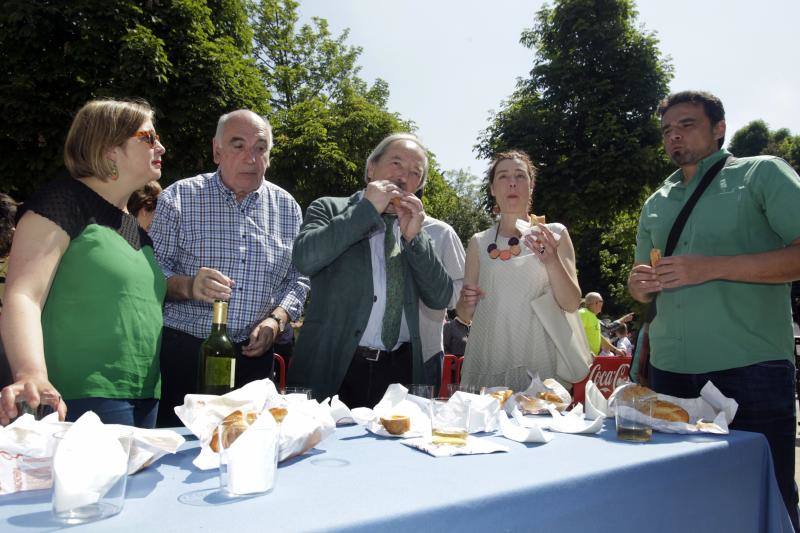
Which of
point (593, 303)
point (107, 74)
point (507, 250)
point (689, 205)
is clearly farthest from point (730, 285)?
point (107, 74)

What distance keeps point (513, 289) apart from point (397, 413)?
1.32m

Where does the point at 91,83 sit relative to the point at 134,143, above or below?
above

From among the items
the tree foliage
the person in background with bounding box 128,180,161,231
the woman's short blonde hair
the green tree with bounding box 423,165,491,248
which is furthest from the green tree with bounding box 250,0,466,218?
the tree foliage

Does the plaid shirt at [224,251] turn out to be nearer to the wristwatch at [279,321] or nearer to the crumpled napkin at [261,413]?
the wristwatch at [279,321]

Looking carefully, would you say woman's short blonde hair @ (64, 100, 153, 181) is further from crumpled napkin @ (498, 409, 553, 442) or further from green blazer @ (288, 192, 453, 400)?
crumpled napkin @ (498, 409, 553, 442)

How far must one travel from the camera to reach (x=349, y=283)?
2.38 m

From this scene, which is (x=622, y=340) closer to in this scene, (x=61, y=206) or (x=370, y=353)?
(x=370, y=353)

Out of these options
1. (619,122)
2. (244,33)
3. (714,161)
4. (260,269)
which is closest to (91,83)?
(244,33)

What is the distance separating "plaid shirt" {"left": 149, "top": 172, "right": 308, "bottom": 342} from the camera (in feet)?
8.40

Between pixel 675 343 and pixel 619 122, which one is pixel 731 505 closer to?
pixel 675 343

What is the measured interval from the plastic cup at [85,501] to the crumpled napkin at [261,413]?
271 mm

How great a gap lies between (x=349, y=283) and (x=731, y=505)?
4.99ft

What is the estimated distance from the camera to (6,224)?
3561 millimetres

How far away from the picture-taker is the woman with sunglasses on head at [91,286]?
1506 mm
